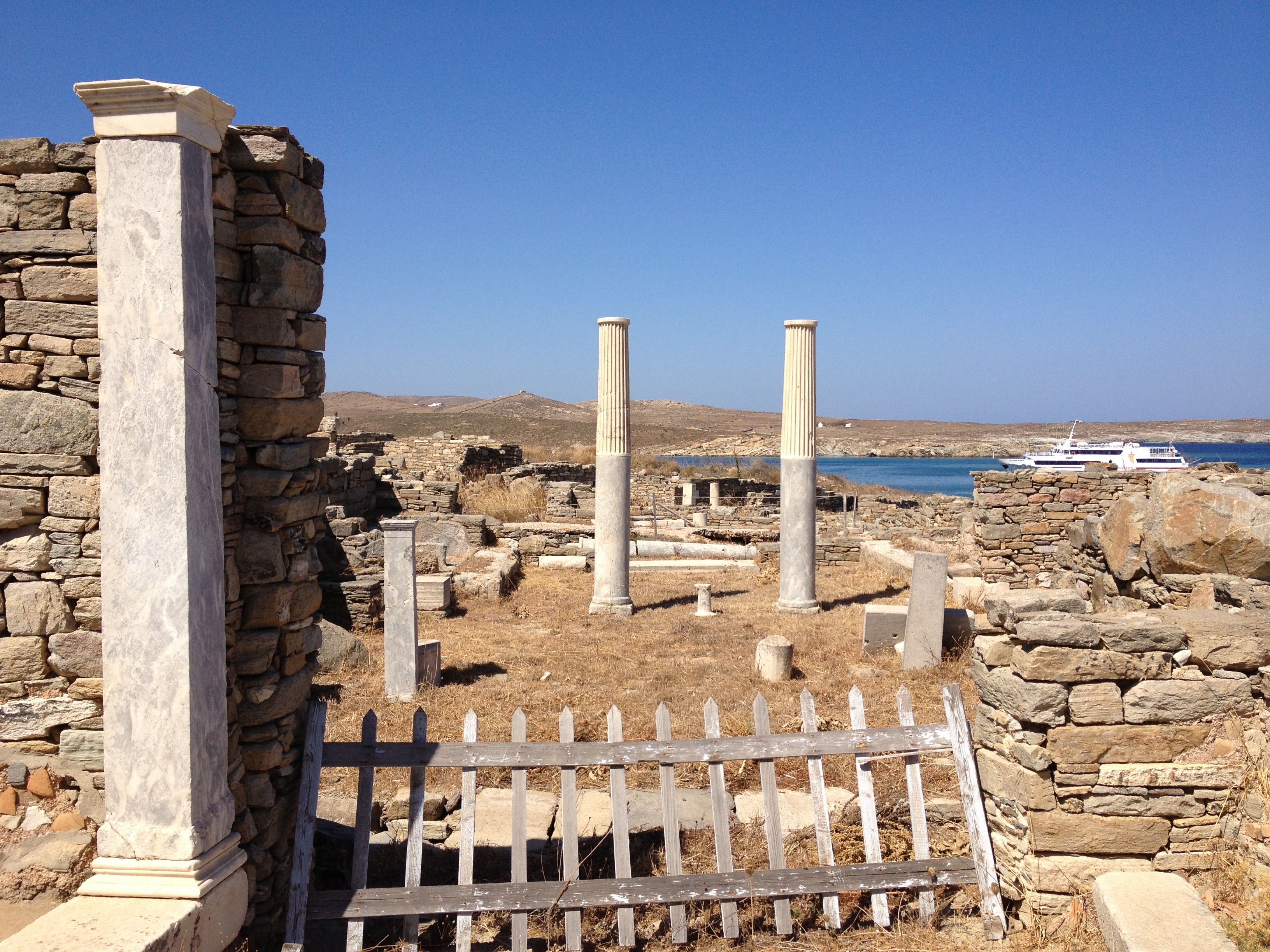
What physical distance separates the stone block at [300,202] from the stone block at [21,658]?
7.23 ft

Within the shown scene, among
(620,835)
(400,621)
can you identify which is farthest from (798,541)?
(620,835)

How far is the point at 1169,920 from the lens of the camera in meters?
3.58

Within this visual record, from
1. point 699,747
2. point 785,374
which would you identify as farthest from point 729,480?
point 699,747

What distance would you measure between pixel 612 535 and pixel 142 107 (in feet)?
32.4

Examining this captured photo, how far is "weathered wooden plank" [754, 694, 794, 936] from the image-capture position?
13.5 feet

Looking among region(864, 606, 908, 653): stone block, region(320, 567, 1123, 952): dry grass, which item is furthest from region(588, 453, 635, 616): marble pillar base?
region(864, 606, 908, 653): stone block

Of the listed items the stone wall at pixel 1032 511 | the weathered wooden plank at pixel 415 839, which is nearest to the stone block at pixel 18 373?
the weathered wooden plank at pixel 415 839

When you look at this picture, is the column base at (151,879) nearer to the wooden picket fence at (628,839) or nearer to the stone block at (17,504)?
the wooden picket fence at (628,839)

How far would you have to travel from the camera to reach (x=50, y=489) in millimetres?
3574

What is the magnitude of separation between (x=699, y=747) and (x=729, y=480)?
23.4 metres

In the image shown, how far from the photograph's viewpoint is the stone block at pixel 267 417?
155 inches

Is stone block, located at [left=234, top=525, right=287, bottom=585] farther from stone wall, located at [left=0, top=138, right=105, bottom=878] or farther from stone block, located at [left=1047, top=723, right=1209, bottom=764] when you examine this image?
stone block, located at [left=1047, top=723, right=1209, bottom=764]

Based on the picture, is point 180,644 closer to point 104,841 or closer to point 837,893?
point 104,841

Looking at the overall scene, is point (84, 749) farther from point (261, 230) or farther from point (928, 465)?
point (928, 465)
